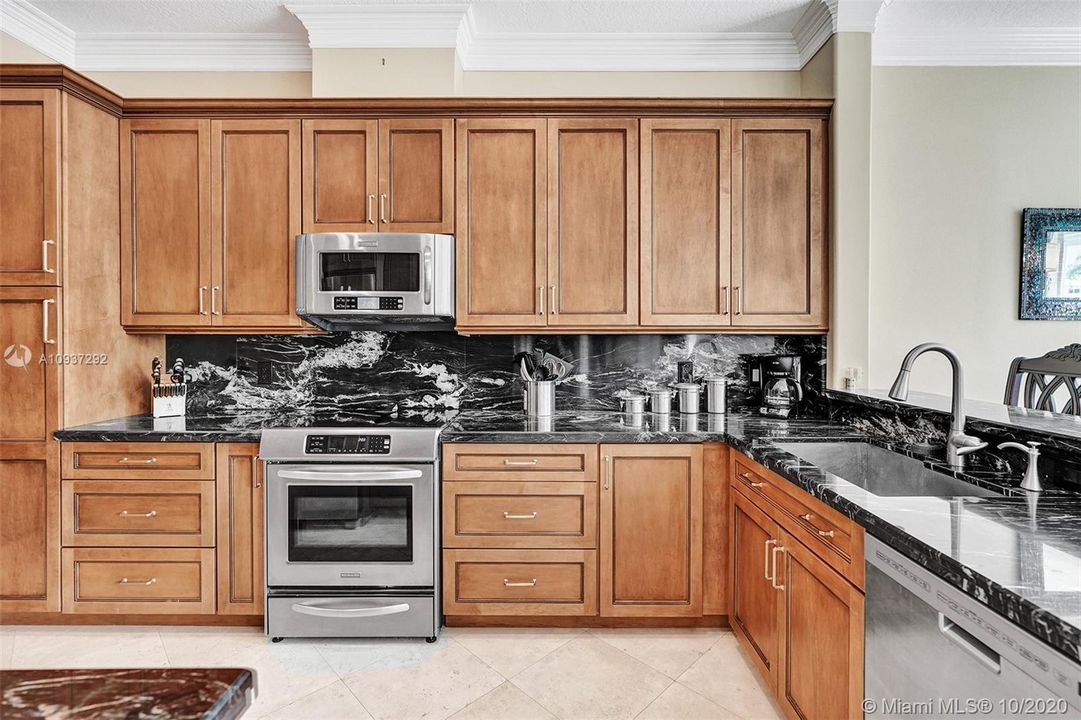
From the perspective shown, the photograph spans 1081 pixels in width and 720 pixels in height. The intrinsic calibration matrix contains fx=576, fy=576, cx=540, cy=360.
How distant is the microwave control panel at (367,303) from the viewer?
2.63 meters

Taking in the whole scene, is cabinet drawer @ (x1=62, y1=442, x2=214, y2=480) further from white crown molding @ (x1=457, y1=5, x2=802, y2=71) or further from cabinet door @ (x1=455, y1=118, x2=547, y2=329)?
white crown molding @ (x1=457, y1=5, x2=802, y2=71)

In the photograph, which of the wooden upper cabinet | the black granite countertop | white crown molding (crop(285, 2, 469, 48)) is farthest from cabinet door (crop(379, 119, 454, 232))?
the black granite countertop

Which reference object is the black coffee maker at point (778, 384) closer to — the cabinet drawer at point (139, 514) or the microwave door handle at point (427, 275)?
the microwave door handle at point (427, 275)

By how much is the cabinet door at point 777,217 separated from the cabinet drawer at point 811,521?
0.94m

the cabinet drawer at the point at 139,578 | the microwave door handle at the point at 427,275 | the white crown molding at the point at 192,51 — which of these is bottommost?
the cabinet drawer at the point at 139,578

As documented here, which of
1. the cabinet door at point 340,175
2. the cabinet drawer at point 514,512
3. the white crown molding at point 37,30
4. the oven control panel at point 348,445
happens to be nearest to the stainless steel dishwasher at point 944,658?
the cabinet drawer at point 514,512

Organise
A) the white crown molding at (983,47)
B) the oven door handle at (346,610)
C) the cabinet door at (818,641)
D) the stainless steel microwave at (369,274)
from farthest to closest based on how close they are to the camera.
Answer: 1. the white crown molding at (983,47)
2. the stainless steel microwave at (369,274)
3. the oven door handle at (346,610)
4. the cabinet door at (818,641)

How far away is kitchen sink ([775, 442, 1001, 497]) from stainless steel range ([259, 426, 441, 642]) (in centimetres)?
147

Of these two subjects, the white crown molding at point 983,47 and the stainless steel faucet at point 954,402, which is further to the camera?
the white crown molding at point 983,47

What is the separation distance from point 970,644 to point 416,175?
2565mm

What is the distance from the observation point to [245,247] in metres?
2.72

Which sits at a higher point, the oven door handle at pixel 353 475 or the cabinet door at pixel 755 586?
the oven door handle at pixel 353 475

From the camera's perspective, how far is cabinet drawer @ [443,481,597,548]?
246cm

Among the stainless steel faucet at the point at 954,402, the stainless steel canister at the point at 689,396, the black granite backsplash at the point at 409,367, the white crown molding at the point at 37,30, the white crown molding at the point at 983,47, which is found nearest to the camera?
the stainless steel faucet at the point at 954,402
